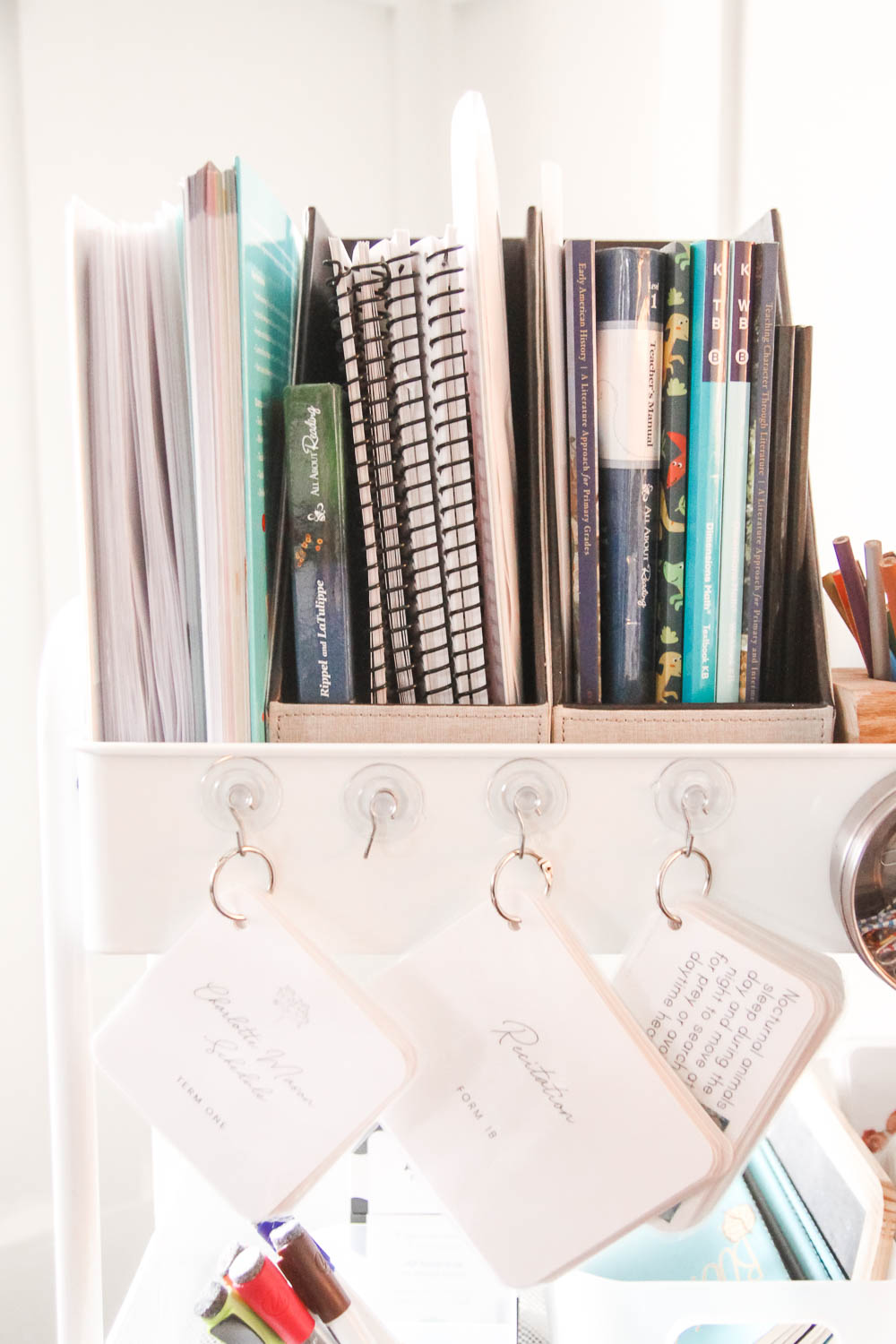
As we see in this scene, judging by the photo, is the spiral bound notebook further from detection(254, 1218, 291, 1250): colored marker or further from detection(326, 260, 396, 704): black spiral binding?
detection(254, 1218, 291, 1250): colored marker

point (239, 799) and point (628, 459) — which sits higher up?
point (628, 459)

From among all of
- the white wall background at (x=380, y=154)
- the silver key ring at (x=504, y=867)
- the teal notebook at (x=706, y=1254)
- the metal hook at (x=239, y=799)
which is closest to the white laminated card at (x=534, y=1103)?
the silver key ring at (x=504, y=867)

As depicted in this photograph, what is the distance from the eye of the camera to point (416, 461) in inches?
18.6

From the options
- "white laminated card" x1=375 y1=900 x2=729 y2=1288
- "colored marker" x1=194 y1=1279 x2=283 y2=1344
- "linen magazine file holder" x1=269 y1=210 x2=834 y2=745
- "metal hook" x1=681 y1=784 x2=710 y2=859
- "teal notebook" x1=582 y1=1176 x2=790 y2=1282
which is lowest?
"teal notebook" x1=582 y1=1176 x2=790 y2=1282

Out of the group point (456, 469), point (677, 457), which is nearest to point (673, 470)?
point (677, 457)

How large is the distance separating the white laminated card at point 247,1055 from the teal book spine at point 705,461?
24 centimetres

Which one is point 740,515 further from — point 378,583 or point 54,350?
point 54,350

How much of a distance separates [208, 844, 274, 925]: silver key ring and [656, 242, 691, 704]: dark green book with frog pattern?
0.22 m

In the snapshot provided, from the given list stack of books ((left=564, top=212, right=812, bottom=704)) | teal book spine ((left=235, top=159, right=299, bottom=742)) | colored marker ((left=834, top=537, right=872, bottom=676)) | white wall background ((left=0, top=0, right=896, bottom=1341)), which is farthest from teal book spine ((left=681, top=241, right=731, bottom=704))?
white wall background ((left=0, top=0, right=896, bottom=1341))

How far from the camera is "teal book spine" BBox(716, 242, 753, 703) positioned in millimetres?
463

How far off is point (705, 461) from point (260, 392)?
23 cm

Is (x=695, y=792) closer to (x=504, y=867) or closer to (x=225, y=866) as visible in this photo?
(x=504, y=867)

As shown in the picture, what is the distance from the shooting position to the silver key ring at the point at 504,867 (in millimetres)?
439

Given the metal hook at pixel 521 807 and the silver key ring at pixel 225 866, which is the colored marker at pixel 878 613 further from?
the silver key ring at pixel 225 866
